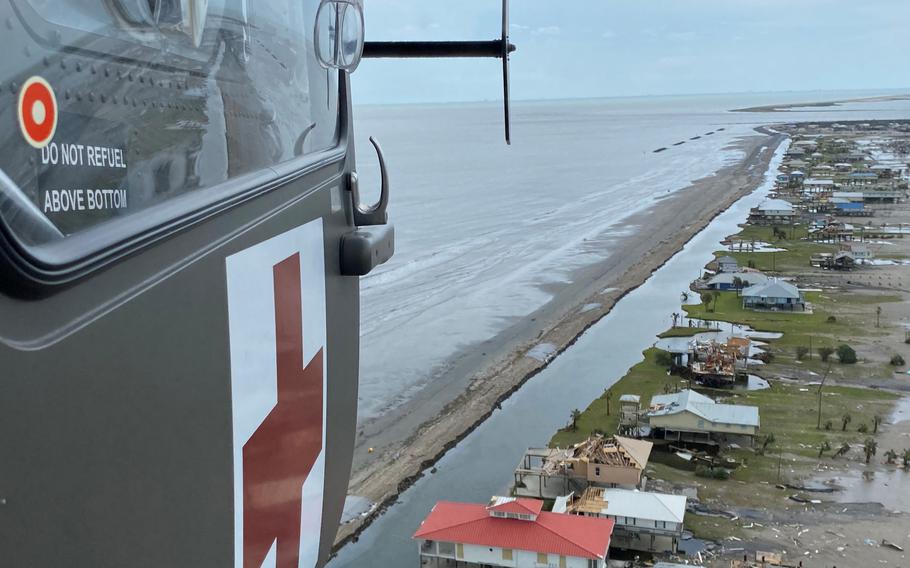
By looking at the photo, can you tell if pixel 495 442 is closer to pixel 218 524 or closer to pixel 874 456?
pixel 874 456

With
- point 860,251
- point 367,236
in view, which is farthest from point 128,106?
point 860,251

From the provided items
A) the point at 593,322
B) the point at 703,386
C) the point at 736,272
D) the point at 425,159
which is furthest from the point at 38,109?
the point at 425,159

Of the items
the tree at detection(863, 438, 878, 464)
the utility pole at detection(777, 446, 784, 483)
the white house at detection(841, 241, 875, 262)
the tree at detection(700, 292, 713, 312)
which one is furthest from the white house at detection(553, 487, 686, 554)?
the white house at detection(841, 241, 875, 262)

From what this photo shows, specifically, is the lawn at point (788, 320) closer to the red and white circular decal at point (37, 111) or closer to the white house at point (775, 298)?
the white house at point (775, 298)

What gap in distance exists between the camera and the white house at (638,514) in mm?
16859

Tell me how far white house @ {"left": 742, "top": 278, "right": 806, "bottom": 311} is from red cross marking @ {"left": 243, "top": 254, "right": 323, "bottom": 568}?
34548 mm

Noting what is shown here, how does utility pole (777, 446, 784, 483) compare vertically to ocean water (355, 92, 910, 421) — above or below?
below

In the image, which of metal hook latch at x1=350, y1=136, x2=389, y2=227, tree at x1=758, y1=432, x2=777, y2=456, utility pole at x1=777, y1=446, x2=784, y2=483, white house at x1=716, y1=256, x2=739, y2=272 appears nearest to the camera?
metal hook latch at x1=350, y1=136, x2=389, y2=227

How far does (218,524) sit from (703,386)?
25924 mm

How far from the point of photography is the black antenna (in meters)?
2.64

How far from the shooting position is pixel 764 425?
22594 millimetres

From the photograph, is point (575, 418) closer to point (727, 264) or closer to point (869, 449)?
point (869, 449)

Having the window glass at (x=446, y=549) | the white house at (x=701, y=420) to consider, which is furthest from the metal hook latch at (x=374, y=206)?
the white house at (x=701, y=420)

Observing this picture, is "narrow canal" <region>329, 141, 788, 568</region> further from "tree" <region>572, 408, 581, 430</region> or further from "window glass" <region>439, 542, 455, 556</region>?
"window glass" <region>439, 542, 455, 556</region>
